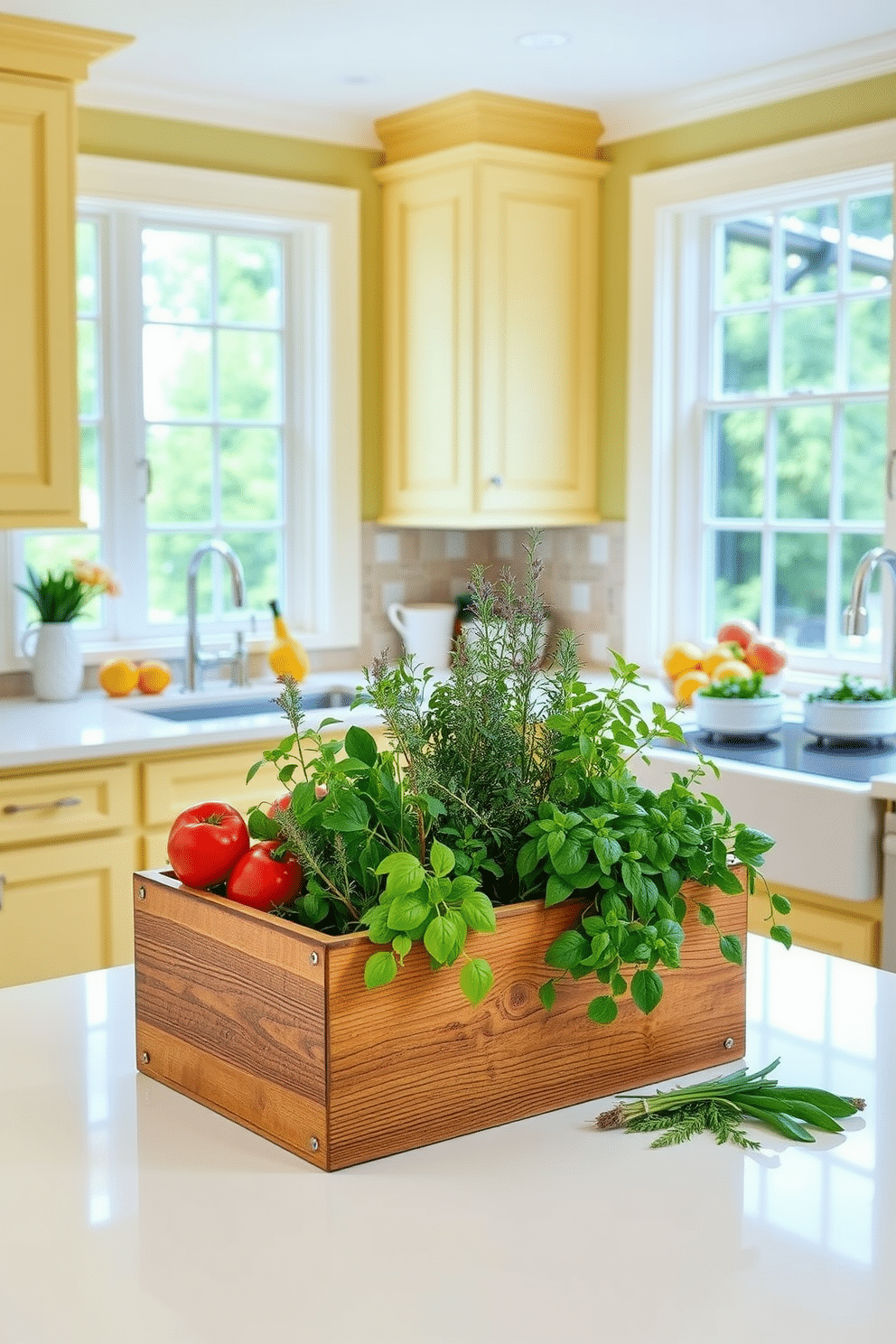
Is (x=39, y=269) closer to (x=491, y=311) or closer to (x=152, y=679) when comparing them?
(x=152, y=679)

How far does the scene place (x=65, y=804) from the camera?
313 cm

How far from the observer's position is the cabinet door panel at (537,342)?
4.01 meters

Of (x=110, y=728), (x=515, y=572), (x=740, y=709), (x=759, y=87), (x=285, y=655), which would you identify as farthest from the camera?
(x=515, y=572)

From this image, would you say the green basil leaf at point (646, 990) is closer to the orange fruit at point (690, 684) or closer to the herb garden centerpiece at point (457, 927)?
the herb garden centerpiece at point (457, 927)

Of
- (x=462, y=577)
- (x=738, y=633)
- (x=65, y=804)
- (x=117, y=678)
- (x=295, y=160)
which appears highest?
(x=295, y=160)

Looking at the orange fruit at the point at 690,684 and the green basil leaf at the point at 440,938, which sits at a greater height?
the green basil leaf at the point at 440,938

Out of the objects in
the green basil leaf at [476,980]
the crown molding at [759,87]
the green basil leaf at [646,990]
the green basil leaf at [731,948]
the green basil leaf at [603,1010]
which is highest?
the crown molding at [759,87]

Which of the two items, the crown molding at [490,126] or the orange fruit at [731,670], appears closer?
the orange fruit at [731,670]

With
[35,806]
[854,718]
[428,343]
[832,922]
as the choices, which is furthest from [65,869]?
[428,343]

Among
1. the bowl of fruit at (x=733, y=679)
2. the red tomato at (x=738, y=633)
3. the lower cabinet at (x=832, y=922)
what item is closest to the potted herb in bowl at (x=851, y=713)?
the bowl of fruit at (x=733, y=679)

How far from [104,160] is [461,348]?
103 centimetres

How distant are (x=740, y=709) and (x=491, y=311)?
1.43 meters

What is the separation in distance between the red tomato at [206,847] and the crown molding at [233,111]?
117 inches

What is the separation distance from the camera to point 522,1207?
1.04m
